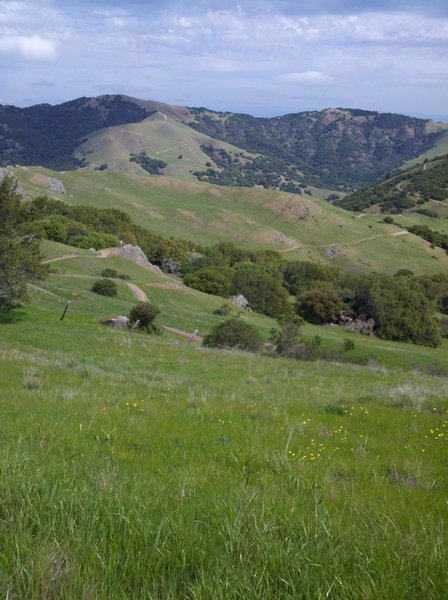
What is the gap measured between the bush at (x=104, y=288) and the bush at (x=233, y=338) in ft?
39.0

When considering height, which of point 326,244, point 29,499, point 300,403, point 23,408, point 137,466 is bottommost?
point 326,244

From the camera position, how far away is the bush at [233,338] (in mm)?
34312

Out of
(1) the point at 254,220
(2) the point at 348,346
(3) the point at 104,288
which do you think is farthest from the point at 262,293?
(1) the point at 254,220

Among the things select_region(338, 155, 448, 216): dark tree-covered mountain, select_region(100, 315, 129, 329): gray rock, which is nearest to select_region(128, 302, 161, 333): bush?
select_region(100, 315, 129, 329): gray rock

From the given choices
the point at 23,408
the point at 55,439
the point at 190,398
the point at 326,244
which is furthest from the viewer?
the point at 326,244

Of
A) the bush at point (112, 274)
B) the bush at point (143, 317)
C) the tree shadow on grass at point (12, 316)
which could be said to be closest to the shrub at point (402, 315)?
the bush at point (112, 274)

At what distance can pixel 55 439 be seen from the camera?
5562 millimetres

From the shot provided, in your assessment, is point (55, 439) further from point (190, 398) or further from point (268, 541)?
point (190, 398)

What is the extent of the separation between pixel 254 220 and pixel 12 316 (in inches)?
4080

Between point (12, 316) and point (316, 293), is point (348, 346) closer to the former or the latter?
point (316, 293)

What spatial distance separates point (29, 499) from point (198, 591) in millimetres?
1293

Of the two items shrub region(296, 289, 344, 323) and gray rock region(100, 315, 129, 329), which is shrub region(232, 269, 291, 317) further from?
gray rock region(100, 315, 129, 329)

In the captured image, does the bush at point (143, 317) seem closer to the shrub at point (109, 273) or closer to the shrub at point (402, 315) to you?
the shrub at point (109, 273)

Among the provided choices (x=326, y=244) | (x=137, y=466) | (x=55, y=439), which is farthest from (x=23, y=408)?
(x=326, y=244)
